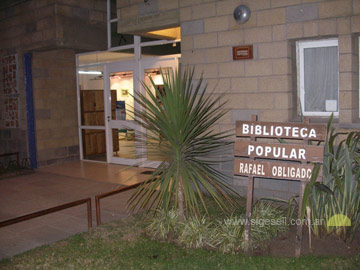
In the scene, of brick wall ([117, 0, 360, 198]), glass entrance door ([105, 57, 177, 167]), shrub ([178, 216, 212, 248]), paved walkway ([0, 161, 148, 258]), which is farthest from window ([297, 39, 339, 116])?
glass entrance door ([105, 57, 177, 167])

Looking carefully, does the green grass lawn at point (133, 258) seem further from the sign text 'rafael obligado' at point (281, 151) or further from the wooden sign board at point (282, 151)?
the wooden sign board at point (282, 151)

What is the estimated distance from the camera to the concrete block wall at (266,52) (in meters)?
5.02

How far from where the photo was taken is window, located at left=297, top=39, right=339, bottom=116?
531 centimetres

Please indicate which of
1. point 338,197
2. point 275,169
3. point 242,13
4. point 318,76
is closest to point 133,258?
point 275,169

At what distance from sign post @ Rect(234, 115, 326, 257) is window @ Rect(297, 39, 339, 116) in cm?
Result: 165

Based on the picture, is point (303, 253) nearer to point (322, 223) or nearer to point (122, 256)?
point (322, 223)

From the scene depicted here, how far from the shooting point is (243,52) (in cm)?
568

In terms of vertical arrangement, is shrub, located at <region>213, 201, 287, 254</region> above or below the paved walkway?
above

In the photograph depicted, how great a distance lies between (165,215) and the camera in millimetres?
4566

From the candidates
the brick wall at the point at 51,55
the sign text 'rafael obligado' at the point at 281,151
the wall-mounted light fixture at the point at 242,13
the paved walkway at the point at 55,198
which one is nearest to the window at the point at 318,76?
the wall-mounted light fixture at the point at 242,13

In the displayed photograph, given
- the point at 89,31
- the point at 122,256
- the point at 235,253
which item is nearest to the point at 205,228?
the point at 235,253

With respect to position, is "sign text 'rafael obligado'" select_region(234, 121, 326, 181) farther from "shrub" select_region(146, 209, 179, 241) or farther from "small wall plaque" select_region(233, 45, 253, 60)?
"small wall plaque" select_region(233, 45, 253, 60)

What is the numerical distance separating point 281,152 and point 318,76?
1961mm

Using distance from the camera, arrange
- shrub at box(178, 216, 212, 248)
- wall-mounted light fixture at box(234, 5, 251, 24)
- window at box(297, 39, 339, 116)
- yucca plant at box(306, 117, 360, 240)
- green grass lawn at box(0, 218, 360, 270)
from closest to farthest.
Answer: green grass lawn at box(0, 218, 360, 270), yucca plant at box(306, 117, 360, 240), shrub at box(178, 216, 212, 248), window at box(297, 39, 339, 116), wall-mounted light fixture at box(234, 5, 251, 24)
